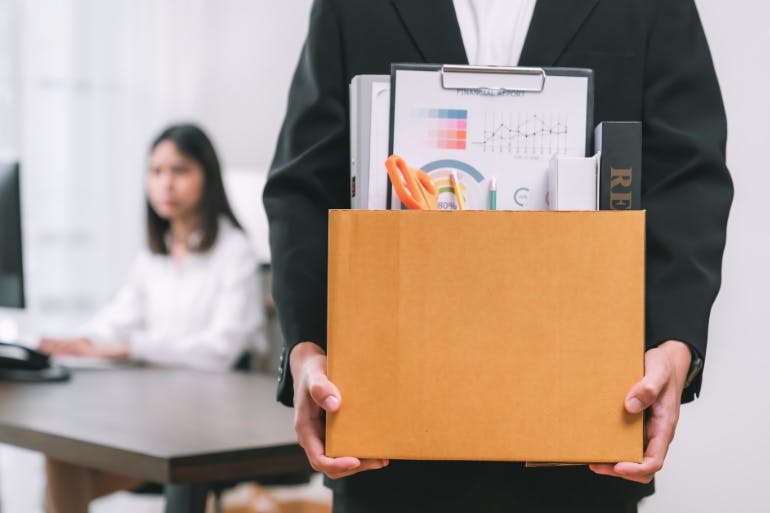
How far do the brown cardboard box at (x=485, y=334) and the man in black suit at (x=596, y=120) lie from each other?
0.33 ft

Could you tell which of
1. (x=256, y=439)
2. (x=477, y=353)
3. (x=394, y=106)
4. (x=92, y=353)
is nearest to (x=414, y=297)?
(x=477, y=353)

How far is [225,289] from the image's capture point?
2770 millimetres

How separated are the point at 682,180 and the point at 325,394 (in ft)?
1.25

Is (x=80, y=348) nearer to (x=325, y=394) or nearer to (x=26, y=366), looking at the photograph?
(x=26, y=366)

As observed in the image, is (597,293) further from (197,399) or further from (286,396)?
(197,399)

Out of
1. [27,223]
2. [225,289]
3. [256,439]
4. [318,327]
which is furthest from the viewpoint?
[27,223]

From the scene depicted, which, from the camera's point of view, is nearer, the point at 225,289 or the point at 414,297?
the point at 414,297

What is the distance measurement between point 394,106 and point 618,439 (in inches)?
12.4

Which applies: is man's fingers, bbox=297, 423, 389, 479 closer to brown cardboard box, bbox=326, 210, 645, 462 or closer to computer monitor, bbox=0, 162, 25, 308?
brown cardboard box, bbox=326, 210, 645, 462

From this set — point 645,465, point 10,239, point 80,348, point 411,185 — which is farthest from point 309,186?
point 80,348

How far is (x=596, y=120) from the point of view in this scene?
91 cm

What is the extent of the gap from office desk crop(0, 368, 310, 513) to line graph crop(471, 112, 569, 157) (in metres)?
0.87

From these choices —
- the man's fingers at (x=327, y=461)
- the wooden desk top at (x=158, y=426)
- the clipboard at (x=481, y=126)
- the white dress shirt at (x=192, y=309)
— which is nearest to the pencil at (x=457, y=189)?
the clipboard at (x=481, y=126)

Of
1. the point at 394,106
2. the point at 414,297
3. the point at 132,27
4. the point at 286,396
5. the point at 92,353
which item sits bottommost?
the point at 92,353
